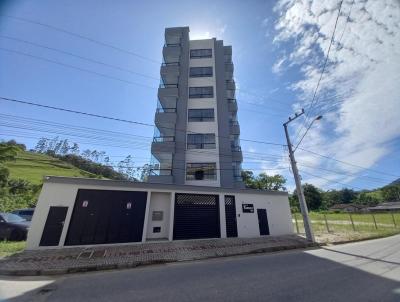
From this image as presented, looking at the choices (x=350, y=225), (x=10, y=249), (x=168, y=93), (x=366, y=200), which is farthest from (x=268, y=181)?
(x=366, y=200)

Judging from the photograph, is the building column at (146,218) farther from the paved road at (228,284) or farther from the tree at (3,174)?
the tree at (3,174)

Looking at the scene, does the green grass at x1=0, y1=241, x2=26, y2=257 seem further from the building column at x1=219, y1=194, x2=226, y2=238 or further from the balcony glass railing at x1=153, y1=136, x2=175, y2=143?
the balcony glass railing at x1=153, y1=136, x2=175, y2=143

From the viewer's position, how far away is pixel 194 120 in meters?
21.2

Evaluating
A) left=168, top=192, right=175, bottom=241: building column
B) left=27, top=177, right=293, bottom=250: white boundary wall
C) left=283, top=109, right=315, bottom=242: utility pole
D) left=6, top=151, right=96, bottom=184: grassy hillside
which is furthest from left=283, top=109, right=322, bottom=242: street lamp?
left=6, top=151, right=96, bottom=184: grassy hillside

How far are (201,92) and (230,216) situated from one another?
1476cm

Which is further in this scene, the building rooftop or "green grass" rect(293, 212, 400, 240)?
"green grass" rect(293, 212, 400, 240)

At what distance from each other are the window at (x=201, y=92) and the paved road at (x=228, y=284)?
18.7 m

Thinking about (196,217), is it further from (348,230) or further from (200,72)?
(200,72)

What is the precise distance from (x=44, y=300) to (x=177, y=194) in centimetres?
908

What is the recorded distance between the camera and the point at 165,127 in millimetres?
20859

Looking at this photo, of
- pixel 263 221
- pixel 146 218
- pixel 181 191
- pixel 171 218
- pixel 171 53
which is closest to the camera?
pixel 146 218

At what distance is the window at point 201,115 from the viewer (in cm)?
2131

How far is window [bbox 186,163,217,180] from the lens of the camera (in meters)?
19.1

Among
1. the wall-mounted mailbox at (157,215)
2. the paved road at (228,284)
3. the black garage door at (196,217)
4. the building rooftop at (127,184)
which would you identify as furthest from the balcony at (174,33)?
the paved road at (228,284)
